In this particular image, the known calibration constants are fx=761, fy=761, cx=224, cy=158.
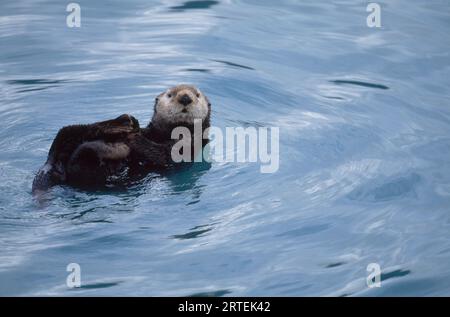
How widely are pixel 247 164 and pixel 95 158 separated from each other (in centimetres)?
156

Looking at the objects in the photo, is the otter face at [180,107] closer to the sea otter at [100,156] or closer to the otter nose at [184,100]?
the otter nose at [184,100]

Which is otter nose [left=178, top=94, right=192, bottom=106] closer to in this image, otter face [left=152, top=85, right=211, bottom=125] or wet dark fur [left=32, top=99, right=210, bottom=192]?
otter face [left=152, top=85, right=211, bottom=125]

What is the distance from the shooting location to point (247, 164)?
6.74 m

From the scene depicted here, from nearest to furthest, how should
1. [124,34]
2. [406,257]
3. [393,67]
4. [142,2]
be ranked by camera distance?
[406,257], [393,67], [124,34], [142,2]

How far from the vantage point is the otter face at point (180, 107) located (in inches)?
251

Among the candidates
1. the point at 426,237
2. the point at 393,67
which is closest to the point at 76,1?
the point at 393,67

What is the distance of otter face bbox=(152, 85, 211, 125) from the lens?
639cm

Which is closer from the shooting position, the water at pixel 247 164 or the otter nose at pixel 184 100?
the water at pixel 247 164

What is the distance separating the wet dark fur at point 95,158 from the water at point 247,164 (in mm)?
122

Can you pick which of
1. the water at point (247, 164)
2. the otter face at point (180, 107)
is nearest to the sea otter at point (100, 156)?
the water at point (247, 164)

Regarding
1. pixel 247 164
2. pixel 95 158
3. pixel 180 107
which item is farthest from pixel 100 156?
pixel 247 164

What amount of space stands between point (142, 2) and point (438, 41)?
425 cm

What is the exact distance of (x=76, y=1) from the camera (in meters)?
11.2
